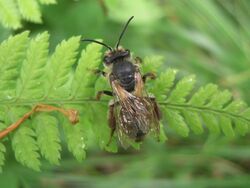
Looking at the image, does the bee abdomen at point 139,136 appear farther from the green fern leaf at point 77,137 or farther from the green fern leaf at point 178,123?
the green fern leaf at point 77,137

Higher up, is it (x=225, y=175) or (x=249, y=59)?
(x=249, y=59)

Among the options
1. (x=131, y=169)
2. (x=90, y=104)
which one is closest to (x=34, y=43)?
(x=90, y=104)

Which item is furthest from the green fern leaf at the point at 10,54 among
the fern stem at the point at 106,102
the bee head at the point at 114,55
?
the bee head at the point at 114,55

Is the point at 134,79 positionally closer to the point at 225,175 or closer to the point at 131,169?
the point at 131,169

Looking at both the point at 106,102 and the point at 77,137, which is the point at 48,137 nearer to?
the point at 77,137

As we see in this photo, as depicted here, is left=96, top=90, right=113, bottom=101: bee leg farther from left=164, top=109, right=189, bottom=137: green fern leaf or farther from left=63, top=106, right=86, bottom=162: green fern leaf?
left=164, top=109, right=189, bottom=137: green fern leaf

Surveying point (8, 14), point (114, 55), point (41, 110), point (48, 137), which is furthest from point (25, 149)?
point (114, 55)

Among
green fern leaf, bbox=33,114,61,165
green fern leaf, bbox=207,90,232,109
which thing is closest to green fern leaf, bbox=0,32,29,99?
green fern leaf, bbox=33,114,61,165
